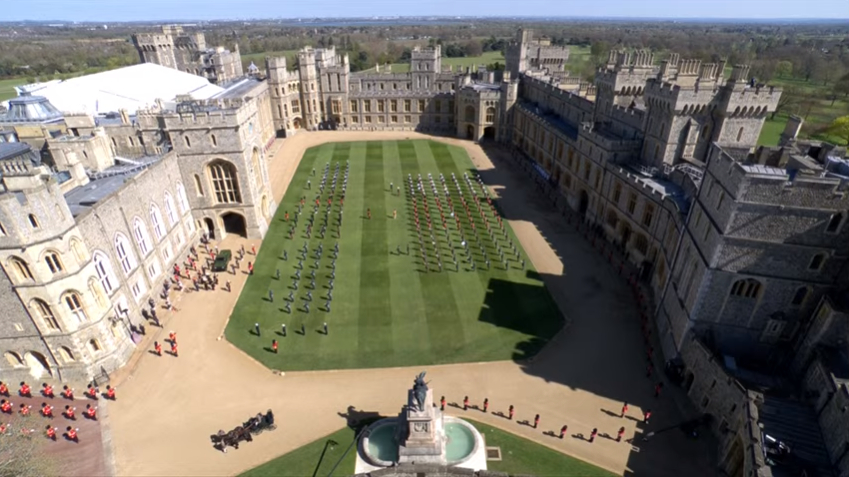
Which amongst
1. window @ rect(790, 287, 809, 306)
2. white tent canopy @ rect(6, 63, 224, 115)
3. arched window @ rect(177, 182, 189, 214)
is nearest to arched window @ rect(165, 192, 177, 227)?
arched window @ rect(177, 182, 189, 214)

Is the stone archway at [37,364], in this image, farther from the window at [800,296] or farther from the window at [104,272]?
the window at [800,296]

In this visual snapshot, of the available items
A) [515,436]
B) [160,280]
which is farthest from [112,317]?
[515,436]

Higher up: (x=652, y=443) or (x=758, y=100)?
(x=758, y=100)

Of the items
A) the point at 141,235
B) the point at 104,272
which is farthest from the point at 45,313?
the point at 141,235

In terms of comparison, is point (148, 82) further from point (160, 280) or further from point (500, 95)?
point (500, 95)

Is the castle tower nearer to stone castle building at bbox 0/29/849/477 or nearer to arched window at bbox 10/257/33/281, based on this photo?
stone castle building at bbox 0/29/849/477

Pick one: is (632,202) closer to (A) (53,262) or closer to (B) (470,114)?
(B) (470,114)
